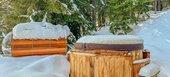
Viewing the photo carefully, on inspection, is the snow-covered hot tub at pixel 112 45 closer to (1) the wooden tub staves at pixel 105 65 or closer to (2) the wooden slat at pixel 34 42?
(1) the wooden tub staves at pixel 105 65

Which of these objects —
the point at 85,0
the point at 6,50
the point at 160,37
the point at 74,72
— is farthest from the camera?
the point at 160,37

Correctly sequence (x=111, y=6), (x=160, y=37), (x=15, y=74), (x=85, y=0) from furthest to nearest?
1. (x=111, y=6)
2. (x=160, y=37)
3. (x=85, y=0)
4. (x=15, y=74)

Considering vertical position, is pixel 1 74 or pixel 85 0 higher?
pixel 85 0

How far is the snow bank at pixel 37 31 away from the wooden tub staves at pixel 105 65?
1265 mm

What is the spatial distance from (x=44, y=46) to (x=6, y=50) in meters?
0.78

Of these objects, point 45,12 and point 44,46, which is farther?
point 45,12

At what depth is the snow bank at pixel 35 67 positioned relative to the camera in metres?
3.64

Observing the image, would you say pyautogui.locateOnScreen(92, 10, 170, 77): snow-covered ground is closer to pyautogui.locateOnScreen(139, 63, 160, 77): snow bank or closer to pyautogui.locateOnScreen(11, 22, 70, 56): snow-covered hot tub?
pyautogui.locateOnScreen(11, 22, 70, 56): snow-covered hot tub

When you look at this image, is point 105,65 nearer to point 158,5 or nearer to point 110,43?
point 110,43

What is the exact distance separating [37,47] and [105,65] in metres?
1.61

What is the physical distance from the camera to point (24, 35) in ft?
15.0

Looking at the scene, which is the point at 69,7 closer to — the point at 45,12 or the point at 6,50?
the point at 45,12

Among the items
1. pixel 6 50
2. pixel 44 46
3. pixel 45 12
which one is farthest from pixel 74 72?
pixel 45 12

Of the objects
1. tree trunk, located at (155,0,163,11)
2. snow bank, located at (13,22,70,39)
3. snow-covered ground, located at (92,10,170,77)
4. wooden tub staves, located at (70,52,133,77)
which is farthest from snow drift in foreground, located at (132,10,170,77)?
tree trunk, located at (155,0,163,11)
